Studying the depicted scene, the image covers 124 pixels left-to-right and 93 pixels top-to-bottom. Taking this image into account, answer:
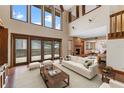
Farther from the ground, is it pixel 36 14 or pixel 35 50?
pixel 36 14

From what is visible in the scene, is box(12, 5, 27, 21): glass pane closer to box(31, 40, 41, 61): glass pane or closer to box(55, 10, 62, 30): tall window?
box(31, 40, 41, 61): glass pane

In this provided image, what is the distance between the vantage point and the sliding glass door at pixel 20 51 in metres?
6.32

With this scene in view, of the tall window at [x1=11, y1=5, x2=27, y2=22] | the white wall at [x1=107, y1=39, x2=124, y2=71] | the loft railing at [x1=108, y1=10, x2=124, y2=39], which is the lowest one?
the white wall at [x1=107, y1=39, x2=124, y2=71]

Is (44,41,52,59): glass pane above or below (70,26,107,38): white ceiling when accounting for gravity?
below

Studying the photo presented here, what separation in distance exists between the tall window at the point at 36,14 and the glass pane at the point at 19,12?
59 centimetres

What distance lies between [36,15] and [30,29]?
1.28 meters

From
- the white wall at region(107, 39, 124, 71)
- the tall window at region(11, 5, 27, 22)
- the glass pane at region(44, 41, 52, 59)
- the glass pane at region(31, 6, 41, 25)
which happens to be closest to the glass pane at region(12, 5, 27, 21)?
the tall window at region(11, 5, 27, 22)

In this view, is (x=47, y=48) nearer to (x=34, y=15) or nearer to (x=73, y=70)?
(x=34, y=15)

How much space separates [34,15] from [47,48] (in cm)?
Result: 278

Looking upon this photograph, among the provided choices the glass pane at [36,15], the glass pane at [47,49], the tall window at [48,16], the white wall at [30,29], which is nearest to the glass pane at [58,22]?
the white wall at [30,29]

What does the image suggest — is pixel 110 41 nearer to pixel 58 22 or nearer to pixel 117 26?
pixel 117 26

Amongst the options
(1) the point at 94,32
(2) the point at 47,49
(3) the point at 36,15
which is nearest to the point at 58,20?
(3) the point at 36,15

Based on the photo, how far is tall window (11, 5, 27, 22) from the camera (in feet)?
19.6

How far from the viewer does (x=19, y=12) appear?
6340 mm
